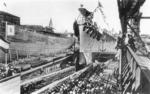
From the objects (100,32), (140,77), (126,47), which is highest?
(100,32)

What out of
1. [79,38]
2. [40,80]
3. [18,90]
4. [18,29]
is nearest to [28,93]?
[18,90]

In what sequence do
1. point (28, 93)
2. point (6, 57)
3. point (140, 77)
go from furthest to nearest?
point (6, 57)
point (28, 93)
point (140, 77)

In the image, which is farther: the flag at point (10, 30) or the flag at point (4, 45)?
the flag at point (10, 30)

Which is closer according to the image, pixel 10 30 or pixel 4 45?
pixel 4 45

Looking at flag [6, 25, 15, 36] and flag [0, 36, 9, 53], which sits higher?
flag [6, 25, 15, 36]

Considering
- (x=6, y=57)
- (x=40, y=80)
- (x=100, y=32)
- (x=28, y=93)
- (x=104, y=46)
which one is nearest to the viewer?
(x=28, y=93)

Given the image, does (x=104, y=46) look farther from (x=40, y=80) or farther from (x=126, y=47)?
(x=126, y=47)

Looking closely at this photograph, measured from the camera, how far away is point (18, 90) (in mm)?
5121

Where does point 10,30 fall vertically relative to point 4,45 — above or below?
above

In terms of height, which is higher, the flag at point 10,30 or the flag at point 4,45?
the flag at point 10,30

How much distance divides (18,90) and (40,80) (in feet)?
2.55

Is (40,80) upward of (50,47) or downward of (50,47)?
downward

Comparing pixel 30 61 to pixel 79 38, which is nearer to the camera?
pixel 79 38

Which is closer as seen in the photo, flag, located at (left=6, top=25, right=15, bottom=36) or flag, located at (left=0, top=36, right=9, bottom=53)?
flag, located at (left=0, top=36, right=9, bottom=53)
